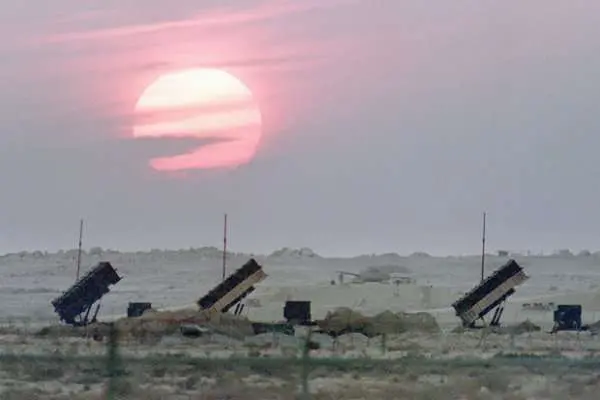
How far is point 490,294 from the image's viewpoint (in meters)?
49.3

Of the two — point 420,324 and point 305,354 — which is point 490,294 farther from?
point 305,354

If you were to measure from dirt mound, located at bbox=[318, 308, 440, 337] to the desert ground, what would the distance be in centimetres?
29

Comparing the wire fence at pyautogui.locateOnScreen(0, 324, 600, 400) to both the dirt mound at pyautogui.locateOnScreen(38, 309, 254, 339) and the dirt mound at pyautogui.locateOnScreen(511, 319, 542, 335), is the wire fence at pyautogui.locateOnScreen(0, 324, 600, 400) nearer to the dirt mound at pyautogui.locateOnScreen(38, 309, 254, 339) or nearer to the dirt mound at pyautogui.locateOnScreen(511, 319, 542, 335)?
the dirt mound at pyautogui.locateOnScreen(38, 309, 254, 339)

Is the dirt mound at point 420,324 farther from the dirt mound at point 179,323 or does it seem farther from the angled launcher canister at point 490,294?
the dirt mound at point 179,323

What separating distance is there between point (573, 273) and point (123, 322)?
71.6 m

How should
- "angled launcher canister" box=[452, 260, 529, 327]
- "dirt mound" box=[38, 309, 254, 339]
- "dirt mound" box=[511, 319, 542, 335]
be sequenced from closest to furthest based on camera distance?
"dirt mound" box=[38, 309, 254, 339] < "dirt mound" box=[511, 319, 542, 335] < "angled launcher canister" box=[452, 260, 529, 327]

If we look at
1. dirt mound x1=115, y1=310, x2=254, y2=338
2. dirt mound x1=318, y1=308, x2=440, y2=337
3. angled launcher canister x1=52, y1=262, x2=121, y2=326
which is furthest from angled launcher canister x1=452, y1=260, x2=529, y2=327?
angled launcher canister x1=52, y1=262, x2=121, y2=326

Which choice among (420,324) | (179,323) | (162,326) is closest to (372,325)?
(420,324)

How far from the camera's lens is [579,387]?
2406 cm

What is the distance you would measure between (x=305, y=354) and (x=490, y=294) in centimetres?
3196

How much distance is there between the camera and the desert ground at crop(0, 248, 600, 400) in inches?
834

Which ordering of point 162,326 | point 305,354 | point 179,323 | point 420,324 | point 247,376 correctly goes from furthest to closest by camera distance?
point 420,324
point 179,323
point 162,326
point 247,376
point 305,354

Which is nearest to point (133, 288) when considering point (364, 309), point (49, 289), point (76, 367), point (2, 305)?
point (49, 289)

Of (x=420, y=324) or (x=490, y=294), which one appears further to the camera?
(x=490, y=294)
